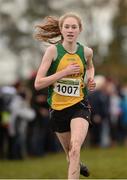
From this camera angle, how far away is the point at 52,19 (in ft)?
28.1

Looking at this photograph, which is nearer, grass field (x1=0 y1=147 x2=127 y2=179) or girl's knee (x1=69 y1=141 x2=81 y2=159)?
girl's knee (x1=69 y1=141 x2=81 y2=159)

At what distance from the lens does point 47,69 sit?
809cm

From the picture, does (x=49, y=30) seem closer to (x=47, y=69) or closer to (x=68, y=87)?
(x=47, y=69)

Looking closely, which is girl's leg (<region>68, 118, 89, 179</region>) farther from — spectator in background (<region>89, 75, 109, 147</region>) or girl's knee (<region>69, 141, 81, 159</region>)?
spectator in background (<region>89, 75, 109, 147</region>)

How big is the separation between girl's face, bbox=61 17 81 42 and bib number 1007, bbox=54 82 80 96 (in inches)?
21.3

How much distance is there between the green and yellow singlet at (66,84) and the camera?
8117 mm

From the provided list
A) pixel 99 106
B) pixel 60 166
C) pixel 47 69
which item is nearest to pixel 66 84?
pixel 47 69

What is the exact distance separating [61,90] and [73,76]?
0.22 meters

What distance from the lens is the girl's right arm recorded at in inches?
311

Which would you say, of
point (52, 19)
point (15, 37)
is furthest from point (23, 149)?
point (15, 37)

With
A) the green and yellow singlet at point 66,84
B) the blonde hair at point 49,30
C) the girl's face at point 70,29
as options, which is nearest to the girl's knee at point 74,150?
the green and yellow singlet at point 66,84

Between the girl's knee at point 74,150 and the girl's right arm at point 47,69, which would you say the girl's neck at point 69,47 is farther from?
the girl's knee at point 74,150

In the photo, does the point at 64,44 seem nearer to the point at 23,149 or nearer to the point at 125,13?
the point at 23,149

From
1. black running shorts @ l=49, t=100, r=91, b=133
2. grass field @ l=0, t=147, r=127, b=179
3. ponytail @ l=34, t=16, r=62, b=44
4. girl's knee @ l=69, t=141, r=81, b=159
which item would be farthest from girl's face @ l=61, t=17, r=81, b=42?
grass field @ l=0, t=147, r=127, b=179
